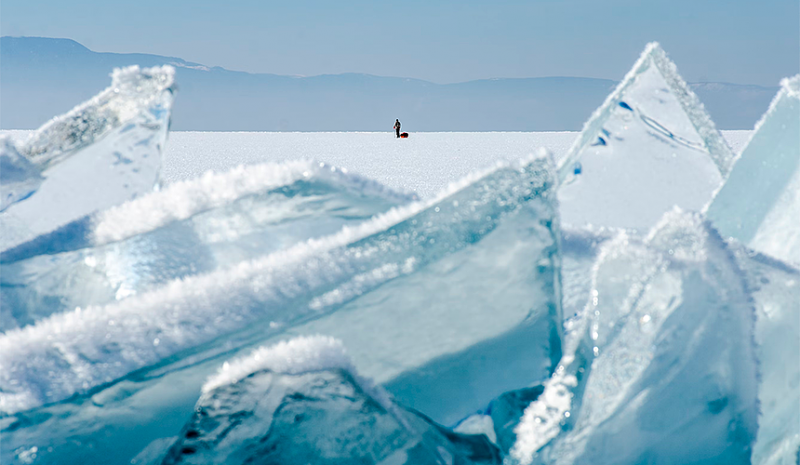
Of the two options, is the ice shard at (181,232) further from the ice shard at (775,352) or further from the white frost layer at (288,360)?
the ice shard at (775,352)

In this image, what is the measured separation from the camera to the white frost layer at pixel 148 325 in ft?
1.40

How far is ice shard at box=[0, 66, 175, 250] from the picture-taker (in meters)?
0.73

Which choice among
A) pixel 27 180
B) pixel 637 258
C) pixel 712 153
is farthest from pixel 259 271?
pixel 712 153

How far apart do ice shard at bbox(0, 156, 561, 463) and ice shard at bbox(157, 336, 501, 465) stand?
0.02 m

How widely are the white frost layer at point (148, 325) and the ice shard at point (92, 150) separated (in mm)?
319

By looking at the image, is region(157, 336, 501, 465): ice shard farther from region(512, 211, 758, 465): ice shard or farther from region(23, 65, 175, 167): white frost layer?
region(23, 65, 175, 167): white frost layer

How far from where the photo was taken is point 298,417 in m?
0.46

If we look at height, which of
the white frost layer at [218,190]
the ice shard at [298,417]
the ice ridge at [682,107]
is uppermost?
the ice ridge at [682,107]

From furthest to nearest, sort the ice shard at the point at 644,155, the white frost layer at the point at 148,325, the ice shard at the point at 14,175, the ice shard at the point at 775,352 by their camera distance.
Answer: the ice shard at the point at 644,155 → the ice shard at the point at 14,175 → the ice shard at the point at 775,352 → the white frost layer at the point at 148,325

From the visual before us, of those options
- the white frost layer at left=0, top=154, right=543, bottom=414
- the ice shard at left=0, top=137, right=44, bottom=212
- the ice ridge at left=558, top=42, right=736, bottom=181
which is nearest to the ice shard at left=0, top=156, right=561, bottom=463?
the white frost layer at left=0, top=154, right=543, bottom=414

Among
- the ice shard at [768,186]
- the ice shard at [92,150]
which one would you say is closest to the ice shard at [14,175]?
the ice shard at [92,150]

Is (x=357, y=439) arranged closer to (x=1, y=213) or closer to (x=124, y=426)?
(x=124, y=426)

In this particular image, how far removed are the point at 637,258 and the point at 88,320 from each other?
385 millimetres

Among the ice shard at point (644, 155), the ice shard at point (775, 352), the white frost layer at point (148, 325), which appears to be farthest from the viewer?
the ice shard at point (644, 155)
